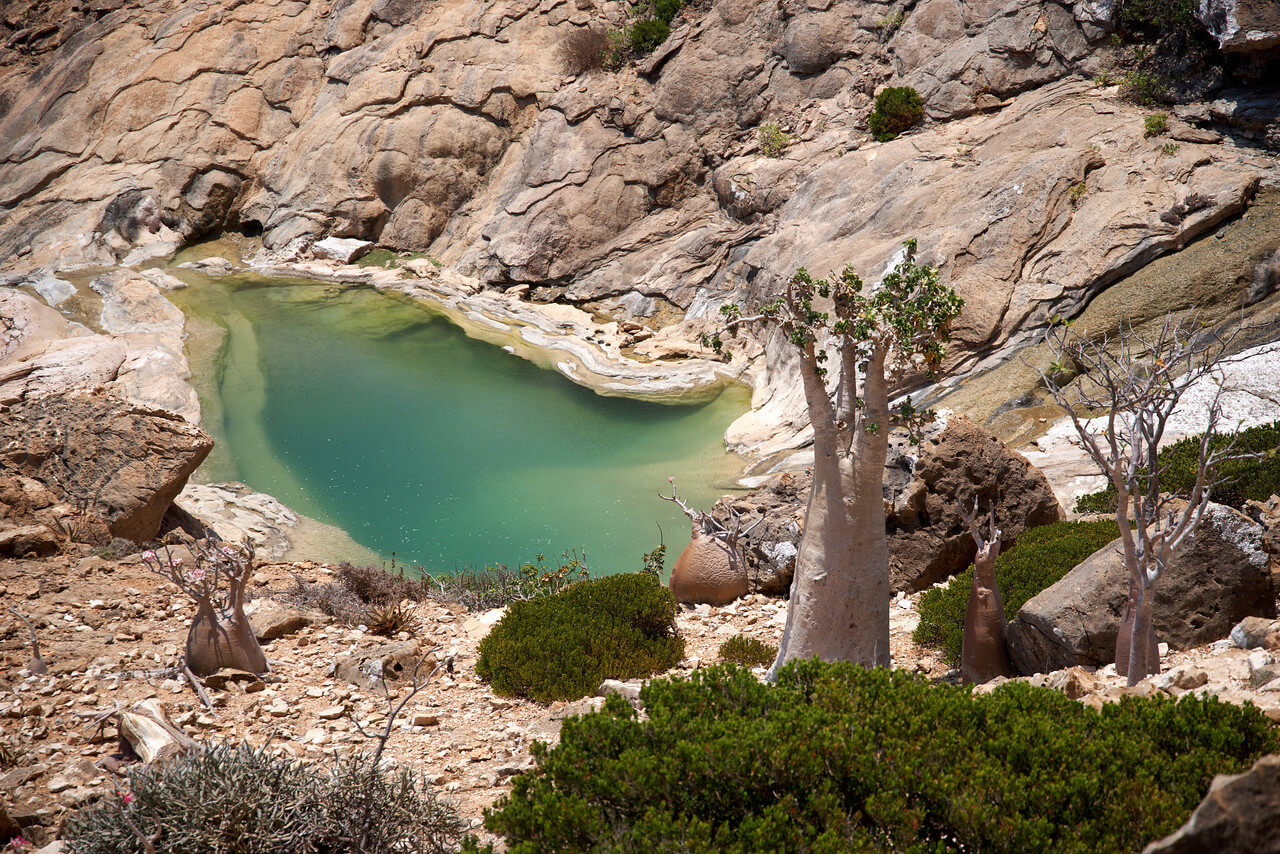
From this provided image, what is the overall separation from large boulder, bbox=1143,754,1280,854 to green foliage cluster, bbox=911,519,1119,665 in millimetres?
5306

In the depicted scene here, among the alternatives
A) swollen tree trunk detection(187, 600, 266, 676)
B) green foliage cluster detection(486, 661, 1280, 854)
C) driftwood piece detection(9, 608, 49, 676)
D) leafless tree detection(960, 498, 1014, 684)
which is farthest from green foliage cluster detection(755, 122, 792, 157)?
green foliage cluster detection(486, 661, 1280, 854)

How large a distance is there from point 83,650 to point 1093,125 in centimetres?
1980

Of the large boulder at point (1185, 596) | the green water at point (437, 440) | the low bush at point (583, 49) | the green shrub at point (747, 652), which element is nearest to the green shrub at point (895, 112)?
the green water at point (437, 440)

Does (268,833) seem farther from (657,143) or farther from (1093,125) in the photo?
(657,143)

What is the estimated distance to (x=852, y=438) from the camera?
241 inches

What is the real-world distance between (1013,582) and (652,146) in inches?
842

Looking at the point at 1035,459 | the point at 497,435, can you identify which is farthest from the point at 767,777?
the point at 497,435

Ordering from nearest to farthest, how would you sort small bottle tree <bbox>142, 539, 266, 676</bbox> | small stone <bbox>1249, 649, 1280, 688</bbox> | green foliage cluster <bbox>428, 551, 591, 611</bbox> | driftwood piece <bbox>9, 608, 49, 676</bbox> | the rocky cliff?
small stone <bbox>1249, 649, 1280, 688</bbox>
driftwood piece <bbox>9, 608, 49, 676</bbox>
small bottle tree <bbox>142, 539, 266, 676</bbox>
green foliage cluster <bbox>428, 551, 591, 611</bbox>
the rocky cliff

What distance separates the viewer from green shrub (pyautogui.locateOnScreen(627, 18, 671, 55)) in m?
27.6

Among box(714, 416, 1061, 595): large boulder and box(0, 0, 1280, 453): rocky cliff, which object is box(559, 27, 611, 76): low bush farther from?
box(714, 416, 1061, 595): large boulder

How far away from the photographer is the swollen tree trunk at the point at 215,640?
7137 mm

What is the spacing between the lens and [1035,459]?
11789mm

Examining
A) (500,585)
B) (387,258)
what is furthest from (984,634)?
(387,258)

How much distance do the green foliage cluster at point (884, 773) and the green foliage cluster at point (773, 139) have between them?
22.0 metres
